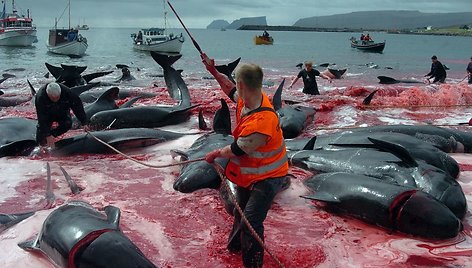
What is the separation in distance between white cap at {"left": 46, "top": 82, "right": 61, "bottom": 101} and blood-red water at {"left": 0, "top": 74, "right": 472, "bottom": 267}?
1.19m

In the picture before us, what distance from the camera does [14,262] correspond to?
212 inches

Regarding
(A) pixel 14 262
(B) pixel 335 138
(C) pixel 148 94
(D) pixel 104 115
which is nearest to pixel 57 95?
(D) pixel 104 115

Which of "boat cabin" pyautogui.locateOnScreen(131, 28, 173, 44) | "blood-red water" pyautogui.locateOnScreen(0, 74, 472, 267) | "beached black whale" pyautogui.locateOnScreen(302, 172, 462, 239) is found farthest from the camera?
"boat cabin" pyautogui.locateOnScreen(131, 28, 173, 44)

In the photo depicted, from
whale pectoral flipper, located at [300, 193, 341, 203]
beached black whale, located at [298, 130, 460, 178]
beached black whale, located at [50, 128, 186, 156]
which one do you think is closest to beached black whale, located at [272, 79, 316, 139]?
beached black whale, located at [298, 130, 460, 178]

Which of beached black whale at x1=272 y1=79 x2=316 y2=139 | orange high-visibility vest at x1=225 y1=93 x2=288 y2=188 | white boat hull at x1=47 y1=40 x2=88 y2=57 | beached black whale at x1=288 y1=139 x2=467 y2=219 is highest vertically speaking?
orange high-visibility vest at x1=225 y1=93 x2=288 y2=188

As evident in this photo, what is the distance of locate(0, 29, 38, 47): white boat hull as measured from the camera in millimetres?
63469

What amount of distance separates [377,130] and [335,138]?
39.5 inches

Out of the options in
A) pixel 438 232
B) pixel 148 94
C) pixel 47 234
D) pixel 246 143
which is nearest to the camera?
pixel 246 143

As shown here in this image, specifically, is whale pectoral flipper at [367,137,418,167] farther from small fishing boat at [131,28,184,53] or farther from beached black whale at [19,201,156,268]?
small fishing boat at [131,28,184,53]

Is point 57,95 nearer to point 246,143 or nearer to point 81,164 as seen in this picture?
point 81,164

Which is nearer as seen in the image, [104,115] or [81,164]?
[81,164]

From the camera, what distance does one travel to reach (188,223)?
659 centimetres

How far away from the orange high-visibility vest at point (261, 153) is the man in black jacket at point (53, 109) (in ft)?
16.9

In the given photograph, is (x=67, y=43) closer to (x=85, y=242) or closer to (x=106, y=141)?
(x=106, y=141)
